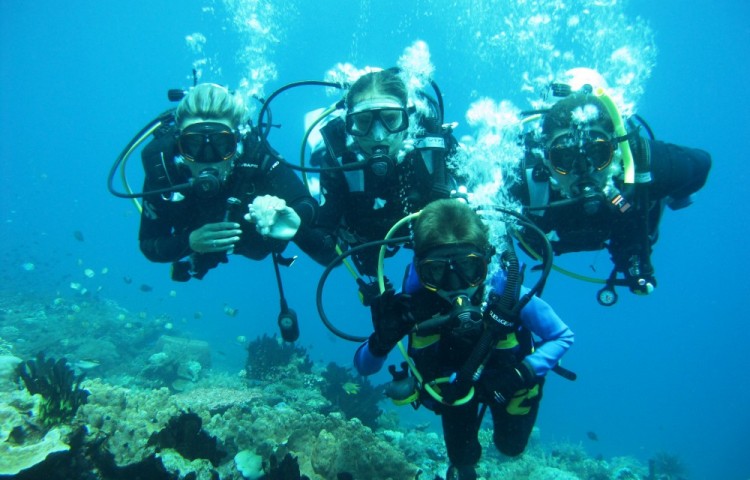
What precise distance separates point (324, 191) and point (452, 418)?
10.7 ft

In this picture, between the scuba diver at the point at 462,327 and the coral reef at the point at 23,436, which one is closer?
the scuba diver at the point at 462,327

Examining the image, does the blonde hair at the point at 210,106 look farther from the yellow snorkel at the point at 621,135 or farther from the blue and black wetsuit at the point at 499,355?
the yellow snorkel at the point at 621,135

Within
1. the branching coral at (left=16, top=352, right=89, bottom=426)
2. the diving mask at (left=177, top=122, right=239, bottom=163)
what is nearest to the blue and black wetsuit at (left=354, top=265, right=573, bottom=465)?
the diving mask at (left=177, top=122, right=239, bottom=163)

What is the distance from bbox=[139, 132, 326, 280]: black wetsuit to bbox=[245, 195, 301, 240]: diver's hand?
604 millimetres

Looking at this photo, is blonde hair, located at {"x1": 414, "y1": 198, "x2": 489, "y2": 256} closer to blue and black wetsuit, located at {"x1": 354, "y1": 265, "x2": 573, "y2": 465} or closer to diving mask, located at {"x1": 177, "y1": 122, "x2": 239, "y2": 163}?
blue and black wetsuit, located at {"x1": 354, "y1": 265, "x2": 573, "y2": 465}

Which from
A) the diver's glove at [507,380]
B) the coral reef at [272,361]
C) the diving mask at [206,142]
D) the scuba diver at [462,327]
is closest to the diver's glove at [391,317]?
Answer: the scuba diver at [462,327]

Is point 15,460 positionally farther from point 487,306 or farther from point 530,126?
point 530,126

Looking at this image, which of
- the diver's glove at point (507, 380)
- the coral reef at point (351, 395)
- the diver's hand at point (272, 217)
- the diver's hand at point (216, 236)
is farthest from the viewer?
the coral reef at point (351, 395)

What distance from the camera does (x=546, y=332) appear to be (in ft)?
12.0

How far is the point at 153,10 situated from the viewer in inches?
2437

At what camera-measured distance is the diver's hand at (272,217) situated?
3.86 meters

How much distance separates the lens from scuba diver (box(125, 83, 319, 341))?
4148 millimetres

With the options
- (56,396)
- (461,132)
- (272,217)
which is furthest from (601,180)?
(461,132)

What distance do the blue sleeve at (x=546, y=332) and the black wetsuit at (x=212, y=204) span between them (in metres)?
2.59
